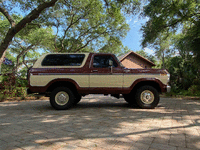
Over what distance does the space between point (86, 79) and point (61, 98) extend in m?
1.22

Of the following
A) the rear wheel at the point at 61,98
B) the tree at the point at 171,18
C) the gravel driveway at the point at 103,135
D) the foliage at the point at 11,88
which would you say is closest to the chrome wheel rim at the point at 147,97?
the gravel driveway at the point at 103,135

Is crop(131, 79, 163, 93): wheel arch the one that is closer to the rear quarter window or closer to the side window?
the side window

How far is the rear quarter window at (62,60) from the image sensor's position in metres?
5.75


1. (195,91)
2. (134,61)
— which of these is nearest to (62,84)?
(195,91)

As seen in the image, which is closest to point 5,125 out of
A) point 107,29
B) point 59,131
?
point 59,131

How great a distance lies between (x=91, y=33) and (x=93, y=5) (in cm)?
433

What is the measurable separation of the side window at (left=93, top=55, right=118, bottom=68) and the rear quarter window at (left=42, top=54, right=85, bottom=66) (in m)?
0.54

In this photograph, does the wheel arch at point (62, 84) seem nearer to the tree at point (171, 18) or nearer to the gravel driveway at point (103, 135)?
the gravel driveway at point (103, 135)

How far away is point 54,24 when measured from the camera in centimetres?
1672

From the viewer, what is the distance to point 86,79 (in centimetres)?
569

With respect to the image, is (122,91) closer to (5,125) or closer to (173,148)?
(173,148)

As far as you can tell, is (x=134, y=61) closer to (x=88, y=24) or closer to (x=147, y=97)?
(x=88, y=24)

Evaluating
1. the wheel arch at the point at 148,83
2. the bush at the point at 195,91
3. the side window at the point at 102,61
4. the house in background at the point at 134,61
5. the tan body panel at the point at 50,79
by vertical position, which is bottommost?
the bush at the point at 195,91

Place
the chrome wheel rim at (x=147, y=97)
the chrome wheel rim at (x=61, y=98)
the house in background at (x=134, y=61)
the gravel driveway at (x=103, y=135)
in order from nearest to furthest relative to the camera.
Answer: the gravel driveway at (x=103, y=135)
the chrome wheel rim at (x=61, y=98)
the chrome wheel rim at (x=147, y=97)
the house in background at (x=134, y=61)
